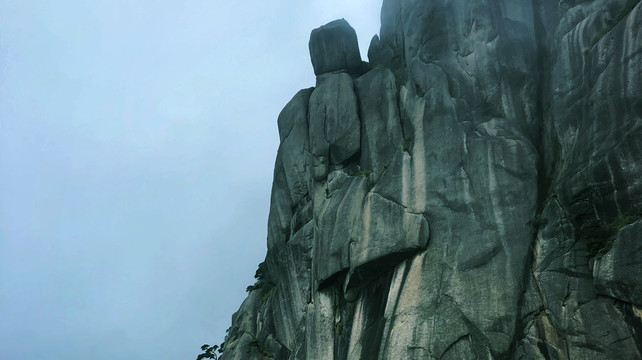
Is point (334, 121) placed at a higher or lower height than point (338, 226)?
higher

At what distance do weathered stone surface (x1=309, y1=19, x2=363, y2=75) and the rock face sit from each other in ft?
5.40

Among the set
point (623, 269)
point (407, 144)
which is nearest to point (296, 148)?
point (407, 144)

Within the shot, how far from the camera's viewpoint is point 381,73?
135ft

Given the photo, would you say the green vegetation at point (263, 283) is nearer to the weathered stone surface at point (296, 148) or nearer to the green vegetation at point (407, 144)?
the weathered stone surface at point (296, 148)

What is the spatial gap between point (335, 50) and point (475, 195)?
1690cm

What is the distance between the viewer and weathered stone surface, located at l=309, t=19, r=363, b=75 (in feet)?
147

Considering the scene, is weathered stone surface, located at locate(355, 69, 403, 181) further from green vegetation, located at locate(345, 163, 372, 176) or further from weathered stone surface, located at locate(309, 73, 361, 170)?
weathered stone surface, located at locate(309, 73, 361, 170)

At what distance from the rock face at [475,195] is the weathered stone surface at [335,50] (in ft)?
5.40

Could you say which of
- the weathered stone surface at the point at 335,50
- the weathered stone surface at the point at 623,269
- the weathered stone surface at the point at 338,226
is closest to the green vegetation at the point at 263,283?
the weathered stone surface at the point at 338,226

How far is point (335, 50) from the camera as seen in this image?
45.0 m

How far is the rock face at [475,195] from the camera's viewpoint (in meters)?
27.2

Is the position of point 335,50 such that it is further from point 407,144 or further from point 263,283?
point 263,283

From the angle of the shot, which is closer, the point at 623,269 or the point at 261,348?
the point at 623,269

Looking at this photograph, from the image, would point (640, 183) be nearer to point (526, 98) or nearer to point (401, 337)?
point (526, 98)
